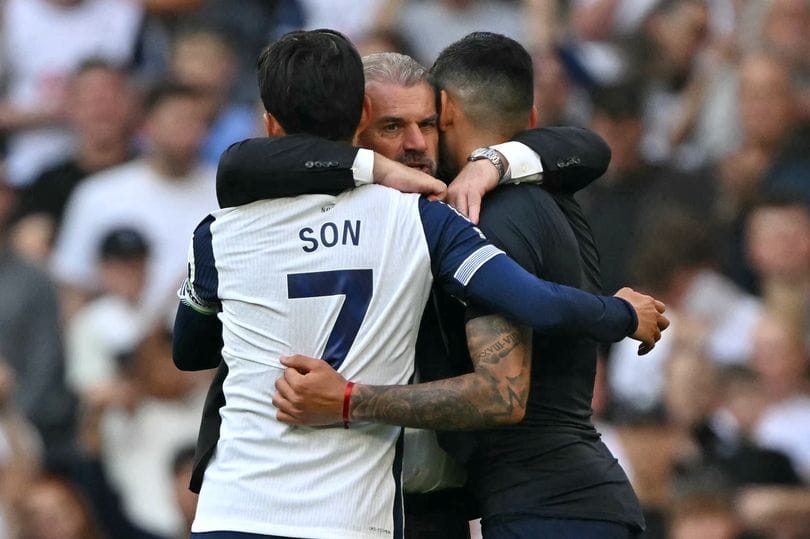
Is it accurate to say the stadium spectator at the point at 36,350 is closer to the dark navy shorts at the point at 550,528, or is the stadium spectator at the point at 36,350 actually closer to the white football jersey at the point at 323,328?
the white football jersey at the point at 323,328

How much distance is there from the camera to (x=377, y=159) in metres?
3.92

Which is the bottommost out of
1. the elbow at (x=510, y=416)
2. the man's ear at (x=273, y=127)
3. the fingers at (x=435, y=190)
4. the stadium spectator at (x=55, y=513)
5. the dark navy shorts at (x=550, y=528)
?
the stadium spectator at (x=55, y=513)

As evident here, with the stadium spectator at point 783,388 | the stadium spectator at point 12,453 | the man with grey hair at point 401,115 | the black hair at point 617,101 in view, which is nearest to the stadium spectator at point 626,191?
the black hair at point 617,101

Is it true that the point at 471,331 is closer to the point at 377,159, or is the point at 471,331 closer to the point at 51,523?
the point at 377,159

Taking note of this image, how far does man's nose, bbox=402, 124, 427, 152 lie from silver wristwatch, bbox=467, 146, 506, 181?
0.13 metres

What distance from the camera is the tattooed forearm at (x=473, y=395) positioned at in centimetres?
377

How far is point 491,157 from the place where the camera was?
408 centimetres

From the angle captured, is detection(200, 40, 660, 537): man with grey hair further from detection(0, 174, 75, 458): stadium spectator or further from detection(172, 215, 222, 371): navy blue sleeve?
detection(0, 174, 75, 458): stadium spectator

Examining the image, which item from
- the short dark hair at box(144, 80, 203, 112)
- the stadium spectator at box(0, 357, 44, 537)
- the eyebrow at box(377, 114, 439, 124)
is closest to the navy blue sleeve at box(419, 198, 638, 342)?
the eyebrow at box(377, 114, 439, 124)

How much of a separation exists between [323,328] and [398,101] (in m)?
0.69

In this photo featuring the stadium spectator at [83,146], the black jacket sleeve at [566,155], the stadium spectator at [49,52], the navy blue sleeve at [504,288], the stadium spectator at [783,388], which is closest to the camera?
the navy blue sleeve at [504,288]

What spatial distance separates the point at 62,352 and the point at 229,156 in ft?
16.9

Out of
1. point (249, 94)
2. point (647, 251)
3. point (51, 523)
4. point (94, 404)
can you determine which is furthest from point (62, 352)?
point (647, 251)

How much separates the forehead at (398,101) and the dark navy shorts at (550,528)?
1025mm
